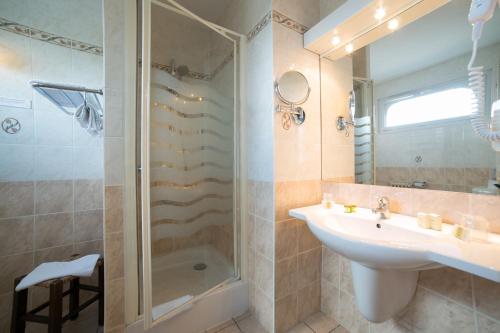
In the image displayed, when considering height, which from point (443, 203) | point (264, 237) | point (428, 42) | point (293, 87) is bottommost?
point (264, 237)

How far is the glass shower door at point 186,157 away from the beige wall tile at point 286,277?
397mm

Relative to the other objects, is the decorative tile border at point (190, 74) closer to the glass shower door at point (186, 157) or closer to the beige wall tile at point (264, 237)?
the glass shower door at point (186, 157)

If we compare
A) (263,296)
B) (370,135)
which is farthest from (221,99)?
(263,296)

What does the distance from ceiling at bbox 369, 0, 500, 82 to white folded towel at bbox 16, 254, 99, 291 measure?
2027 millimetres

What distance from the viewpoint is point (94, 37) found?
4.72 ft

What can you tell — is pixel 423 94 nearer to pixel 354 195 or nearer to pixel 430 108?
pixel 430 108

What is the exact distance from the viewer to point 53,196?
4.27 feet

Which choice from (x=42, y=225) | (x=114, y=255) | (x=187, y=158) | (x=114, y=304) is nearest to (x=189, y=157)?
(x=187, y=158)

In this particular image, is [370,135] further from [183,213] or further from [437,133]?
[183,213]

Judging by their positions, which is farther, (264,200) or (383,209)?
(264,200)

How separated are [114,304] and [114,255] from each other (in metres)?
0.25

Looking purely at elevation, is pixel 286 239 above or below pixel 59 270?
above

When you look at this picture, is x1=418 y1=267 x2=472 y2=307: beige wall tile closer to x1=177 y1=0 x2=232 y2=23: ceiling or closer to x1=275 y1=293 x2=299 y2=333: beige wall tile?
x1=275 y1=293 x2=299 y2=333: beige wall tile

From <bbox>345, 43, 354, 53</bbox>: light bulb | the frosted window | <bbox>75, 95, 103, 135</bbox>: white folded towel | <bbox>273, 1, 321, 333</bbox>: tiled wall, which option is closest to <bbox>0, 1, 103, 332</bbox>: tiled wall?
<bbox>75, 95, 103, 135</bbox>: white folded towel
